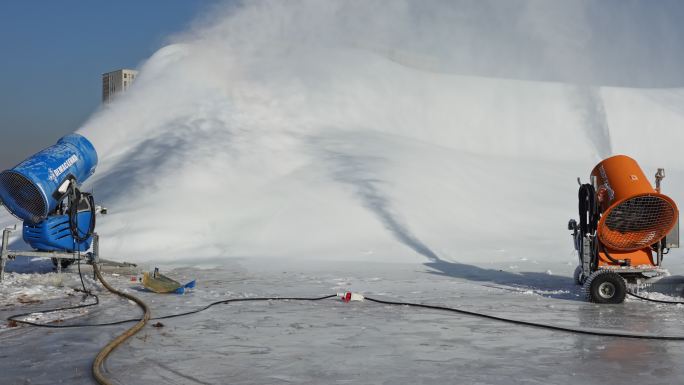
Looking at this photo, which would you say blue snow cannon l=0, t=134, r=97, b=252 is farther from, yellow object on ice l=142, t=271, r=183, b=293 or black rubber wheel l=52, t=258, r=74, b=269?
yellow object on ice l=142, t=271, r=183, b=293

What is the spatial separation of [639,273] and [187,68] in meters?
20.6

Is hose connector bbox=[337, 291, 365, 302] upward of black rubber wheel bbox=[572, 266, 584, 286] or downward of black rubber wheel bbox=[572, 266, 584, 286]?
downward

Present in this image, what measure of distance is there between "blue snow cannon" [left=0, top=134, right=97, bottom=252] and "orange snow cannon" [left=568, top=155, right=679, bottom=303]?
25.7 feet

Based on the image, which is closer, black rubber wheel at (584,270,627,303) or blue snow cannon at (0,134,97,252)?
black rubber wheel at (584,270,627,303)

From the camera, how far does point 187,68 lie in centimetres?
2727

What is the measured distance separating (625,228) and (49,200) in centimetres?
865

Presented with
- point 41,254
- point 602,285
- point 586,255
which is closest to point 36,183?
point 41,254

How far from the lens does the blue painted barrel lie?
11.2m

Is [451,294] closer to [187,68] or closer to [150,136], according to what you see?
[150,136]

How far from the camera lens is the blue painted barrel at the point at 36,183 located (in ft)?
36.9

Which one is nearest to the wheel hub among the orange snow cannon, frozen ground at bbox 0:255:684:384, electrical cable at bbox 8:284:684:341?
the orange snow cannon

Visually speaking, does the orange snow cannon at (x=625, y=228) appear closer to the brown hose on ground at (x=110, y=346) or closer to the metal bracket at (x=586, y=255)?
the metal bracket at (x=586, y=255)

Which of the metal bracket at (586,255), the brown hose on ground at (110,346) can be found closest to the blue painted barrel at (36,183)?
the brown hose on ground at (110,346)

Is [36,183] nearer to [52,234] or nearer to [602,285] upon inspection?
[52,234]
